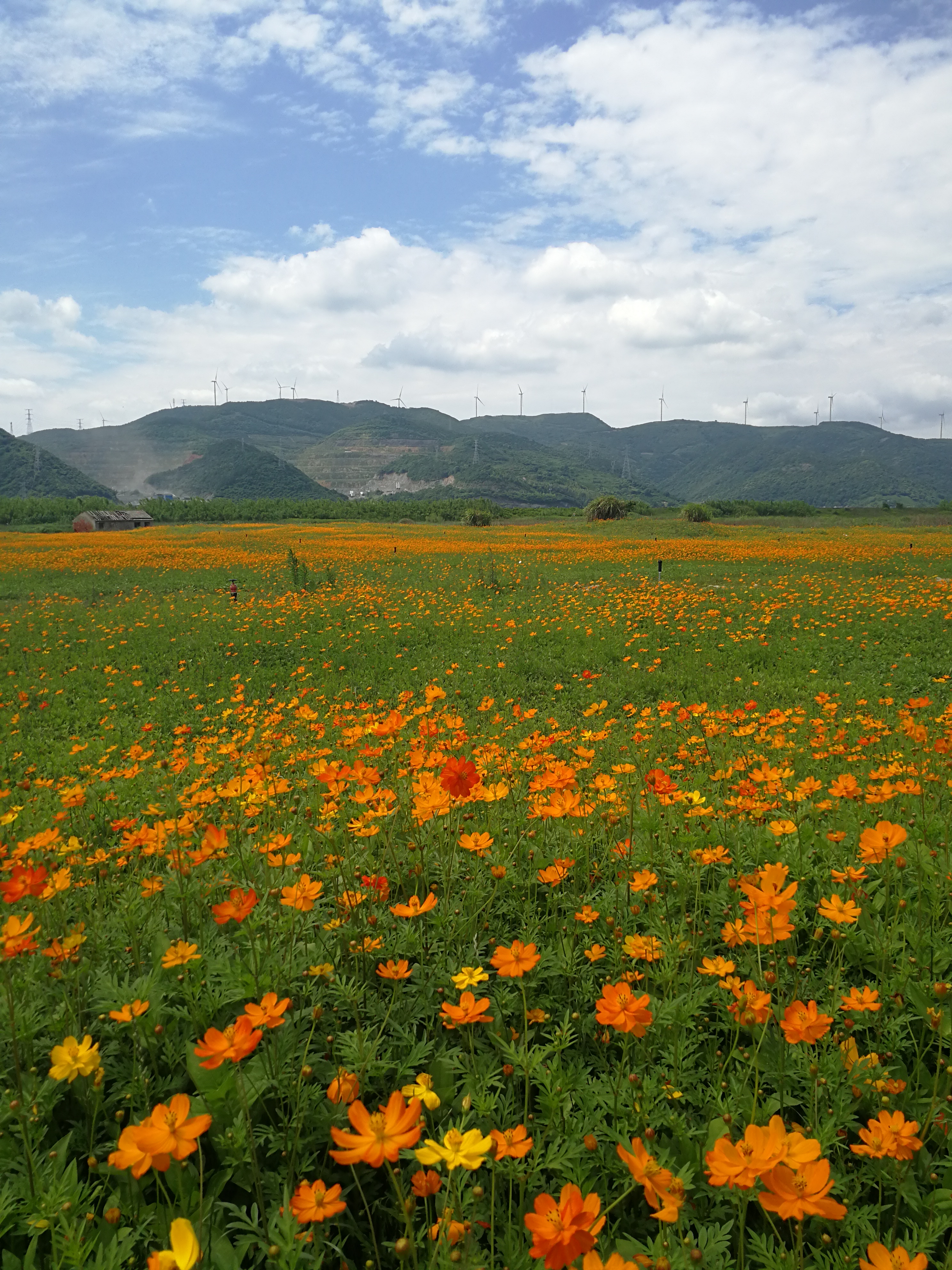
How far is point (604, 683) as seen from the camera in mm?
8859

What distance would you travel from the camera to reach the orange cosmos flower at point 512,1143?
4.05 ft

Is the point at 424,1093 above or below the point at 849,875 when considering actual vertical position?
above

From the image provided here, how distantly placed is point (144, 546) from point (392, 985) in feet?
98.1

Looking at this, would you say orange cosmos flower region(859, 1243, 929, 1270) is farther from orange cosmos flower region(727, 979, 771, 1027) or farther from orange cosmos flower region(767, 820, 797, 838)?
orange cosmos flower region(767, 820, 797, 838)

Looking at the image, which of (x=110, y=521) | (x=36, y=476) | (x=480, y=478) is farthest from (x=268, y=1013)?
(x=480, y=478)

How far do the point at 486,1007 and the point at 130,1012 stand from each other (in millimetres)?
970

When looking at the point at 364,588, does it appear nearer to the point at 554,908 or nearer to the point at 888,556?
the point at 554,908

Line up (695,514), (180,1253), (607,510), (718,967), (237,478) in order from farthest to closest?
1. (237,478)
2. (607,510)
3. (695,514)
4. (718,967)
5. (180,1253)

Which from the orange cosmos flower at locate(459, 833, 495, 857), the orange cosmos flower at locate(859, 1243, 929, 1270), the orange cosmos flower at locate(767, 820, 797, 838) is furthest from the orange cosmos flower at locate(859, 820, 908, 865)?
the orange cosmos flower at locate(459, 833, 495, 857)

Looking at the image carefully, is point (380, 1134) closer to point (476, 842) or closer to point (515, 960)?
point (515, 960)

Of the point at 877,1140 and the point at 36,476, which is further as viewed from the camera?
the point at 36,476

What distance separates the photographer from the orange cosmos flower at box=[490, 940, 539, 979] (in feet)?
5.37

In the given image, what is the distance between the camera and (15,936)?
158cm

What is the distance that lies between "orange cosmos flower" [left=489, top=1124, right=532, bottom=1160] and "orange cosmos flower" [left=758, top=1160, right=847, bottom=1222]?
0.41 metres
